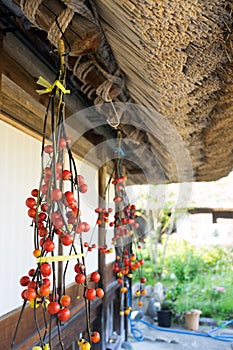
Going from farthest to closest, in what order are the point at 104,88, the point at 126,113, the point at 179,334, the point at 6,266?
the point at 179,334 < the point at 126,113 < the point at 6,266 < the point at 104,88

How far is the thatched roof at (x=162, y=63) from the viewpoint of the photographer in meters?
0.80

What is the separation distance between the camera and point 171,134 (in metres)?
1.71

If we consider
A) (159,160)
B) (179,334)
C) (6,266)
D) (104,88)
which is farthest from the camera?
(179,334)

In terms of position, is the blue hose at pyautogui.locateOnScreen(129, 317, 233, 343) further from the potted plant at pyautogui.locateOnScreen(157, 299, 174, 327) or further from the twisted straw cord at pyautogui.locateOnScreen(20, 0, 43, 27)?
the twisted straw cord at pyautogui.locateOnScreen(20, 0, 43, 27)

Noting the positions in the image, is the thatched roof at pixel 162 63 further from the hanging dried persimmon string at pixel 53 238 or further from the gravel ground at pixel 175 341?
the gravel ground at pixel 175 341

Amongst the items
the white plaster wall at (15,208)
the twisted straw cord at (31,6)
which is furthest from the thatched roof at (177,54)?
the white plaster wall at (15,208)

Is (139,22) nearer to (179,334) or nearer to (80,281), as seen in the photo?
(80,281)

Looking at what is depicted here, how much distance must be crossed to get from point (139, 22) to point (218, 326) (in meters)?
4.91

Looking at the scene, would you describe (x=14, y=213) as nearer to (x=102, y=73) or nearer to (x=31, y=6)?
(x=102, y=73)

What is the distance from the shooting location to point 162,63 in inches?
38.5

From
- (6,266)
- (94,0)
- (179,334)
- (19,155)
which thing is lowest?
(179,334)

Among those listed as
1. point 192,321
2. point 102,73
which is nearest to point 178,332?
point 192,321

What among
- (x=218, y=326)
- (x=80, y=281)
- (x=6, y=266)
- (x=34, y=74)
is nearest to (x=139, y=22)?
(x=80, y=281)

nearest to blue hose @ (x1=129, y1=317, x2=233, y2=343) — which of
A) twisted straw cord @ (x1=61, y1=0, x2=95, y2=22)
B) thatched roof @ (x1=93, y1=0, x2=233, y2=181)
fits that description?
thatched roof @ (x1=93, y1=0, x2=233, y2=181)
